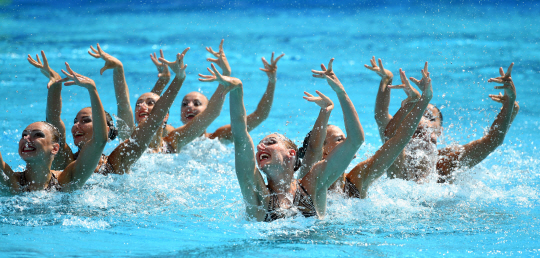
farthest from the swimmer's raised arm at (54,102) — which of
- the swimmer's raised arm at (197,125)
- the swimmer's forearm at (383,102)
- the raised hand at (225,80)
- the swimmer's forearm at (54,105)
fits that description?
the swimmer's forearm at (383,102)

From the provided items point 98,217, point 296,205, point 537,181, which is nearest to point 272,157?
point 296,205

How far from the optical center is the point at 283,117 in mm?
8586

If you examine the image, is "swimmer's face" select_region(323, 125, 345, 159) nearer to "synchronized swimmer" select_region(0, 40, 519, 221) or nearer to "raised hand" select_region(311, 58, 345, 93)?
"synchronized swimmer" select_region(0, 40, 519, 221)

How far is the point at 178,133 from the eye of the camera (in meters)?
5.54

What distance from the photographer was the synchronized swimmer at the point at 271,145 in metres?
3.51

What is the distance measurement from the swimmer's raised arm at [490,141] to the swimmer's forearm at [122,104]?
123 inches

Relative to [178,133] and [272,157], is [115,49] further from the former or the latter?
[272,157]

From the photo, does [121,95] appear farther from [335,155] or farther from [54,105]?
[335,155]

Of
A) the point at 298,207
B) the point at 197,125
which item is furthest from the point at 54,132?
the point at 298,207

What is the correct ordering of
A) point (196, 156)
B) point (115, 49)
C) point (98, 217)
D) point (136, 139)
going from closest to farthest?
point (98, 217)
point (136, 139)
point (196, 156)
point (115, 49)

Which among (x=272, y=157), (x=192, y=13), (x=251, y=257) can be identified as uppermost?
(x=192, y=13)

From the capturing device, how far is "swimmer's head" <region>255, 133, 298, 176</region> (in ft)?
11.9

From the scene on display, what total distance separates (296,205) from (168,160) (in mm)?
2185

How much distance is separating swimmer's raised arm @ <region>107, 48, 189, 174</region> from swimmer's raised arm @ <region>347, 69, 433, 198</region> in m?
1.67
